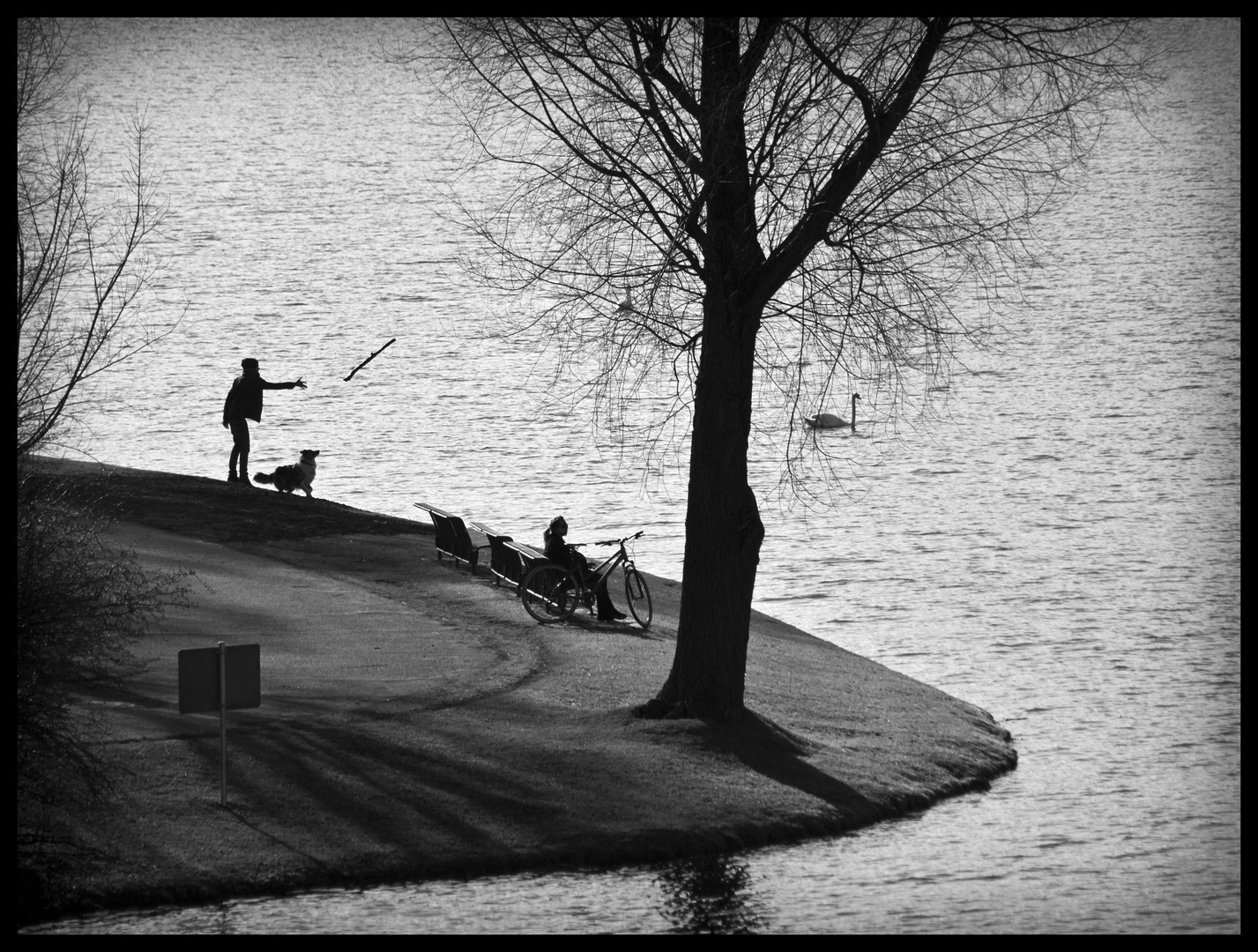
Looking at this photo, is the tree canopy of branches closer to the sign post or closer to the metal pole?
the sign post

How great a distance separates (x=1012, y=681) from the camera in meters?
25.5

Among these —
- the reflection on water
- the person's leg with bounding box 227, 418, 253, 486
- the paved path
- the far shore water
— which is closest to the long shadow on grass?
the far shore water

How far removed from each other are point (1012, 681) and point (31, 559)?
15.8 metres

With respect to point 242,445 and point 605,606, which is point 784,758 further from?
point 242,445

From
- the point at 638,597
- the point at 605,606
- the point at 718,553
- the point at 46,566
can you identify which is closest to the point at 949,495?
the point at 638,597

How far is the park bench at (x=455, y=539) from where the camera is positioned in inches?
1008

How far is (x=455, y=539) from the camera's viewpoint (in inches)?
1016

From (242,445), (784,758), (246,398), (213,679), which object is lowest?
(784,758)

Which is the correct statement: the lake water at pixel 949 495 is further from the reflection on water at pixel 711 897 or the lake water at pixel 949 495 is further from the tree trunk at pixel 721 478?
the tree trunk at pixel 721 478

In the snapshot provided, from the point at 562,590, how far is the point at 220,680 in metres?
8.43

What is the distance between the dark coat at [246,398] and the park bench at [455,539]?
4.99 metres

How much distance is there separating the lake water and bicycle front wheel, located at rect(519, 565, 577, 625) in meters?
5.90

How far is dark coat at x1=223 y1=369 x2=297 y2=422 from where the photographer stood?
29.7 metres

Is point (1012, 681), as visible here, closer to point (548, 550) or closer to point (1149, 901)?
point (548, 550)
